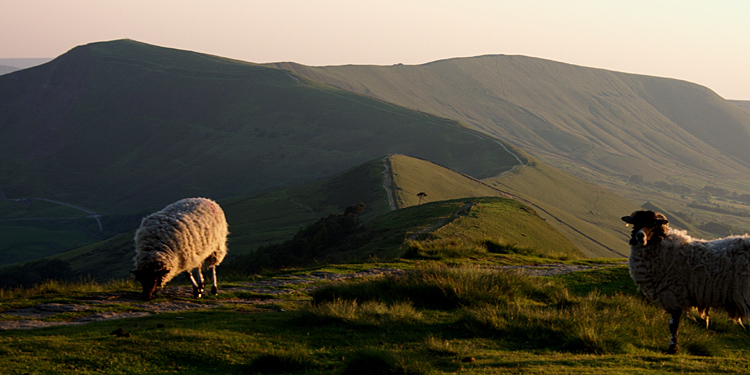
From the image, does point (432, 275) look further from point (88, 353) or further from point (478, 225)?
point (478, 225)

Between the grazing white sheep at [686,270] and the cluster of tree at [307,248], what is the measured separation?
95.9ft

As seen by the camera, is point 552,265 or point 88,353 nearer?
point 88,353

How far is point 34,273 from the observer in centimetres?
7300

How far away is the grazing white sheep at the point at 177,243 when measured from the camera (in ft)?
45.4

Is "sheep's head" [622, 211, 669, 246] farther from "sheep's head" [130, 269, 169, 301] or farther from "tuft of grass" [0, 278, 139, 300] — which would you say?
"tuft of grass" [0, 278, 139, 300]

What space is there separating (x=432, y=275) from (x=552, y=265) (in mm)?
11328

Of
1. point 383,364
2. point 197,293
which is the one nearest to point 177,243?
point 197,293

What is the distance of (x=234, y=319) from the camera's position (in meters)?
11.7

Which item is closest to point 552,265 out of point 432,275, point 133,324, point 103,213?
point 432,275

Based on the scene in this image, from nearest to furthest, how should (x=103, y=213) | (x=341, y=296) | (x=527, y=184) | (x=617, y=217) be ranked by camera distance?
1. (x=341, y=296)
2. (x=527, y=184)
3. (x=617, y=217)
4. (x=103, y=213)

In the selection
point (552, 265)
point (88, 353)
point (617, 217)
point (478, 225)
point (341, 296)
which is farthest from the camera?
point (617, 217)

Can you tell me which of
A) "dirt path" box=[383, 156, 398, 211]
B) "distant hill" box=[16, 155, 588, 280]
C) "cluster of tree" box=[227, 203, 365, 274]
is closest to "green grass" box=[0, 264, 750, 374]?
"cluster of tree" box=[227, 203, 365, 274]

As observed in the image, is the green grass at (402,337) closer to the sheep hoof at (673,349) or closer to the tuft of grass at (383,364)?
the tuft of grass at (383,364)

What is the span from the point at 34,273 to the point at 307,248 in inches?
1903
